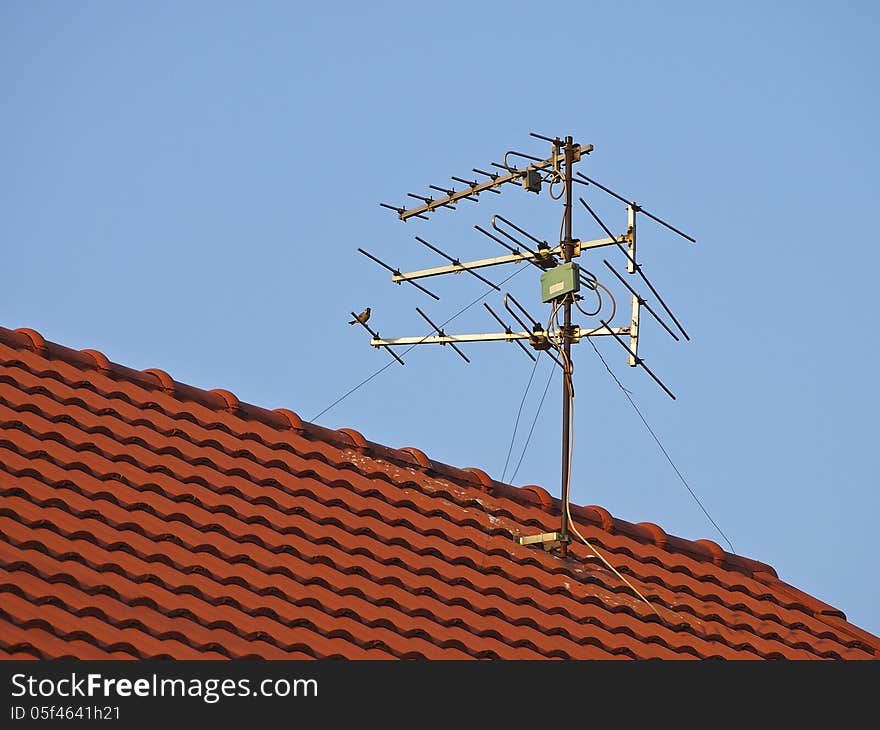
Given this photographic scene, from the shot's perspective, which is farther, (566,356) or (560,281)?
(566,356)

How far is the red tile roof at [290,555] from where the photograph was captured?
805 centimetres

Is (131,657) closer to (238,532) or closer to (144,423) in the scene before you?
(238,532)

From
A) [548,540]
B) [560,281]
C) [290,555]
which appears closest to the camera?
[290,555]

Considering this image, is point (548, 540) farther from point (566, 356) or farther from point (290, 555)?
point (290, 555)

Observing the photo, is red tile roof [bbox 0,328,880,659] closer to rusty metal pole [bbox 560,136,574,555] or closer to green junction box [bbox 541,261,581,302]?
rusty metal pole [bbox 560,136,574,555]

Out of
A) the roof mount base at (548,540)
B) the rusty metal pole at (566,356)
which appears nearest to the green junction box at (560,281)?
the rusty metal pole at (566,356)

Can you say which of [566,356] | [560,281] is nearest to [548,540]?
[566,356]

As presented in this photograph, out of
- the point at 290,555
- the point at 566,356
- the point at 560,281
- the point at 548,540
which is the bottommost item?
the point at 290,555

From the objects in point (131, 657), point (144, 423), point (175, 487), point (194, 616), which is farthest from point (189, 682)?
point (144, 423)

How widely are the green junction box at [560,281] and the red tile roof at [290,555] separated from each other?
155 centimetres

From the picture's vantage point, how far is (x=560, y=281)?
388 inches

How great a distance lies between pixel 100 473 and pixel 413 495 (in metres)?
2.13

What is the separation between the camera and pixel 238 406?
35.0 feet

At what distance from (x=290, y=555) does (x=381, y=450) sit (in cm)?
186
